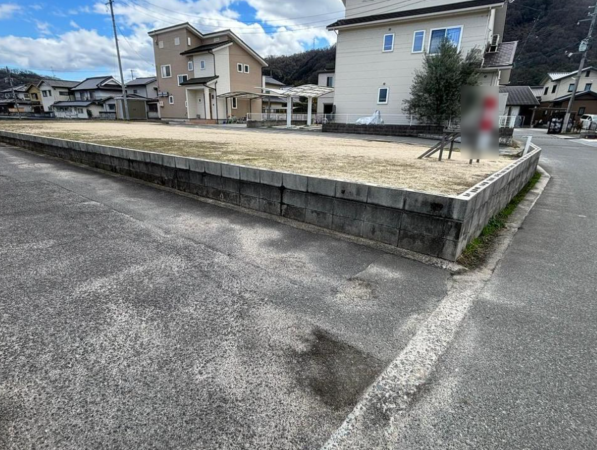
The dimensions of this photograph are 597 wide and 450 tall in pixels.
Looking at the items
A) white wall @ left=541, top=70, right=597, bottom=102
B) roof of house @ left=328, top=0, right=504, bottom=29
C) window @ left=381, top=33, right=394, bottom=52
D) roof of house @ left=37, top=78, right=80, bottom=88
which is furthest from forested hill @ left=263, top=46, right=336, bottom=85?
window @ left=381, top=33, right=394, bottom=52

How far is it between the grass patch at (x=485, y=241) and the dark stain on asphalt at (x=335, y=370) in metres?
1.82

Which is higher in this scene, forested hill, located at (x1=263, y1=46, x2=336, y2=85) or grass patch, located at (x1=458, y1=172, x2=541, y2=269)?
forested hill, located at (x1=263, y1=46, x2=336, y2=85)

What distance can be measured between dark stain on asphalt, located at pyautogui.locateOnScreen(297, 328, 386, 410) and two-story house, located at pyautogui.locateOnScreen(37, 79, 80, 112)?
5837cm

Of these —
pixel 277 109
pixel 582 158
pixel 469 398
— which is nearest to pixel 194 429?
pixel 469 398

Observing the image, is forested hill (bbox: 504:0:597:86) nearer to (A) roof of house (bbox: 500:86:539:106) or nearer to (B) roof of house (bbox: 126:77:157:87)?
(A) roof of house (bbox: 500:86:539:106)

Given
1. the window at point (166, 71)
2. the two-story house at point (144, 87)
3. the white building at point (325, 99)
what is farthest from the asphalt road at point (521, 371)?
the two-story house at point (144, 87)

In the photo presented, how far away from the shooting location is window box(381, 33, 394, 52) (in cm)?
1742

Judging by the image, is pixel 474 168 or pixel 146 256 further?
pixel 474 168

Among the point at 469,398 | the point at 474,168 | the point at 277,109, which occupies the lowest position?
the point at 469,398

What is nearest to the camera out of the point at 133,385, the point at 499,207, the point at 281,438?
the point at 281,438

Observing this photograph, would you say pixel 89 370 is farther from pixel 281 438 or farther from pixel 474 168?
pixel 474 168

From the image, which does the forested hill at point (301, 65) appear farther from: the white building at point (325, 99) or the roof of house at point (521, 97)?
the roof of house at point (521, 97)

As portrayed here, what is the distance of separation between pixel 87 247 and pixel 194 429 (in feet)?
8.32

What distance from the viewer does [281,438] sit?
1342 mm
